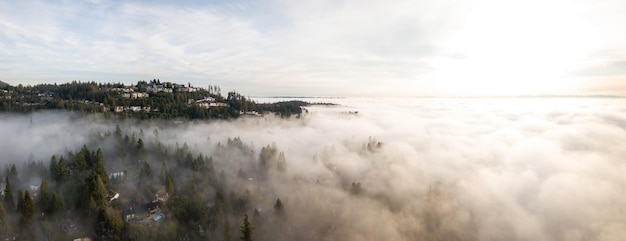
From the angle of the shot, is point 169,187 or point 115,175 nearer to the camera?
point 169,187

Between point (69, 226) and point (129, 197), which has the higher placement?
point (129, 197)

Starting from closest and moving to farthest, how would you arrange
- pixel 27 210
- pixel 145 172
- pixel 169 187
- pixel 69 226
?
pixel 27 210 < pixel 69 226 < pixel 169 187 < pixel 145 172

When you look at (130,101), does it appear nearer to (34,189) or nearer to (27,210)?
(34,189)

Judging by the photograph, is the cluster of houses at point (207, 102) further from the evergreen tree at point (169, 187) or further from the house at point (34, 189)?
the house at point (34, 189)

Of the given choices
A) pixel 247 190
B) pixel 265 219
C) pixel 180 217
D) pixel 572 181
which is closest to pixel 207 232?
pixel 180 217

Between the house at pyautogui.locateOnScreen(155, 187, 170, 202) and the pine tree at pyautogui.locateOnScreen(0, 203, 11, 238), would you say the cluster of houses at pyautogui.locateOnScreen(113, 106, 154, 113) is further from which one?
the pine tree at pyautogui.locateOnScreen(0, 203, 11, 238)

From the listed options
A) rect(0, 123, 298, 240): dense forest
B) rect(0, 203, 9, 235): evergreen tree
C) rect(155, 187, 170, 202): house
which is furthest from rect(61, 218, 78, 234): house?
rect(155, 187, 170, 202): house

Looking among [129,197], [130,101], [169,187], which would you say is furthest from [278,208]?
[130,101]

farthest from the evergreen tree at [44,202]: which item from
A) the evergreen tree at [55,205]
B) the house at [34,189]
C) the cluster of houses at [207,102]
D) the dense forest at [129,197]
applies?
the cluster of houses at [207,102]

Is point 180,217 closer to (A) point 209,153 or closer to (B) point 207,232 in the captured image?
(B) point 207,232
